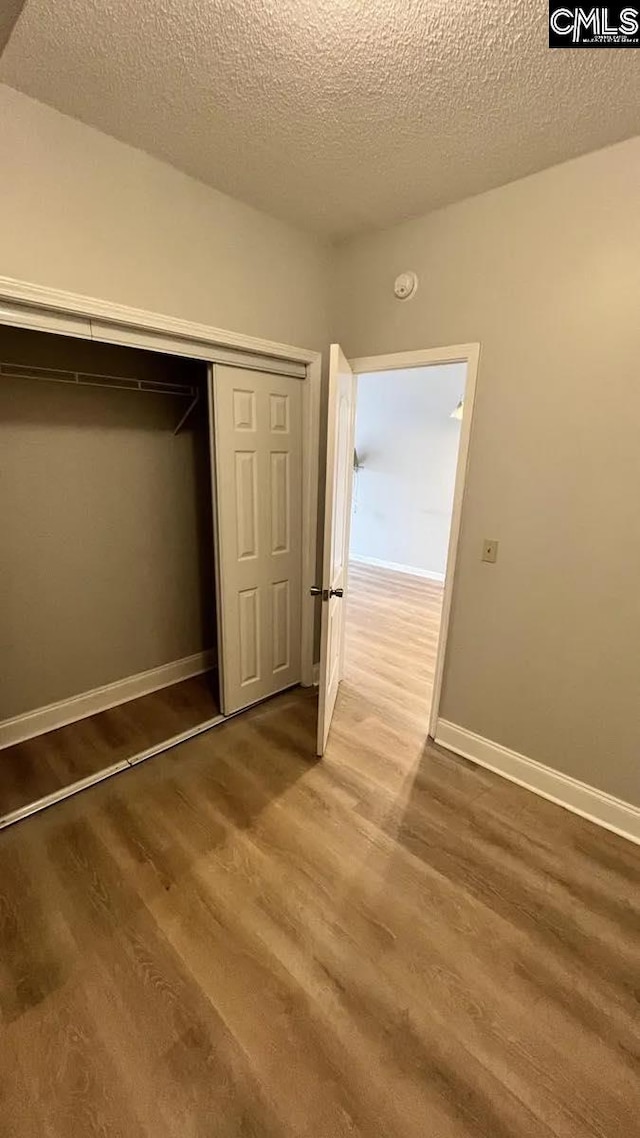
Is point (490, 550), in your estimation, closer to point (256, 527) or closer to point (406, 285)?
point (256, 527)

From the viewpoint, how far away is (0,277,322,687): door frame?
5.39ft

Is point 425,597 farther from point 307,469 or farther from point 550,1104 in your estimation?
point 550,1104

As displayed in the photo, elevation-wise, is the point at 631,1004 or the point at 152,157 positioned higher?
the point at 152,157

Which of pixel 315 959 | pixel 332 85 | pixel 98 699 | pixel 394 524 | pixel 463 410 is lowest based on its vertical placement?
pixel 315 959

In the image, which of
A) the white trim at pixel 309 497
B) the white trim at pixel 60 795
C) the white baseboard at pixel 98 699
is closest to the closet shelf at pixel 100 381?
the white trim at pixel 309 497

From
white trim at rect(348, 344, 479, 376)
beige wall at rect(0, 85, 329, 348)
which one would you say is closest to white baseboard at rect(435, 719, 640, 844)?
white trim at rect(348, 344, 479, 376)

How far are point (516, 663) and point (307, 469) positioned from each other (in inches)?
62.4

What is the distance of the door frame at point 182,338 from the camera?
5.39 ft

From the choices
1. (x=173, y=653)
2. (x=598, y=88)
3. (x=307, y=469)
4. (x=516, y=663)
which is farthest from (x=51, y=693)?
(x=598, y=88)

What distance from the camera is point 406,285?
226 cm

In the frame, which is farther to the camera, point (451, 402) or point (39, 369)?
point (451, 402)

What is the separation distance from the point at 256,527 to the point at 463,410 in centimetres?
124

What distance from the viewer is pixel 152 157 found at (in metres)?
1.81

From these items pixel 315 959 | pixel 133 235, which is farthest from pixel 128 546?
pixel 315 959
